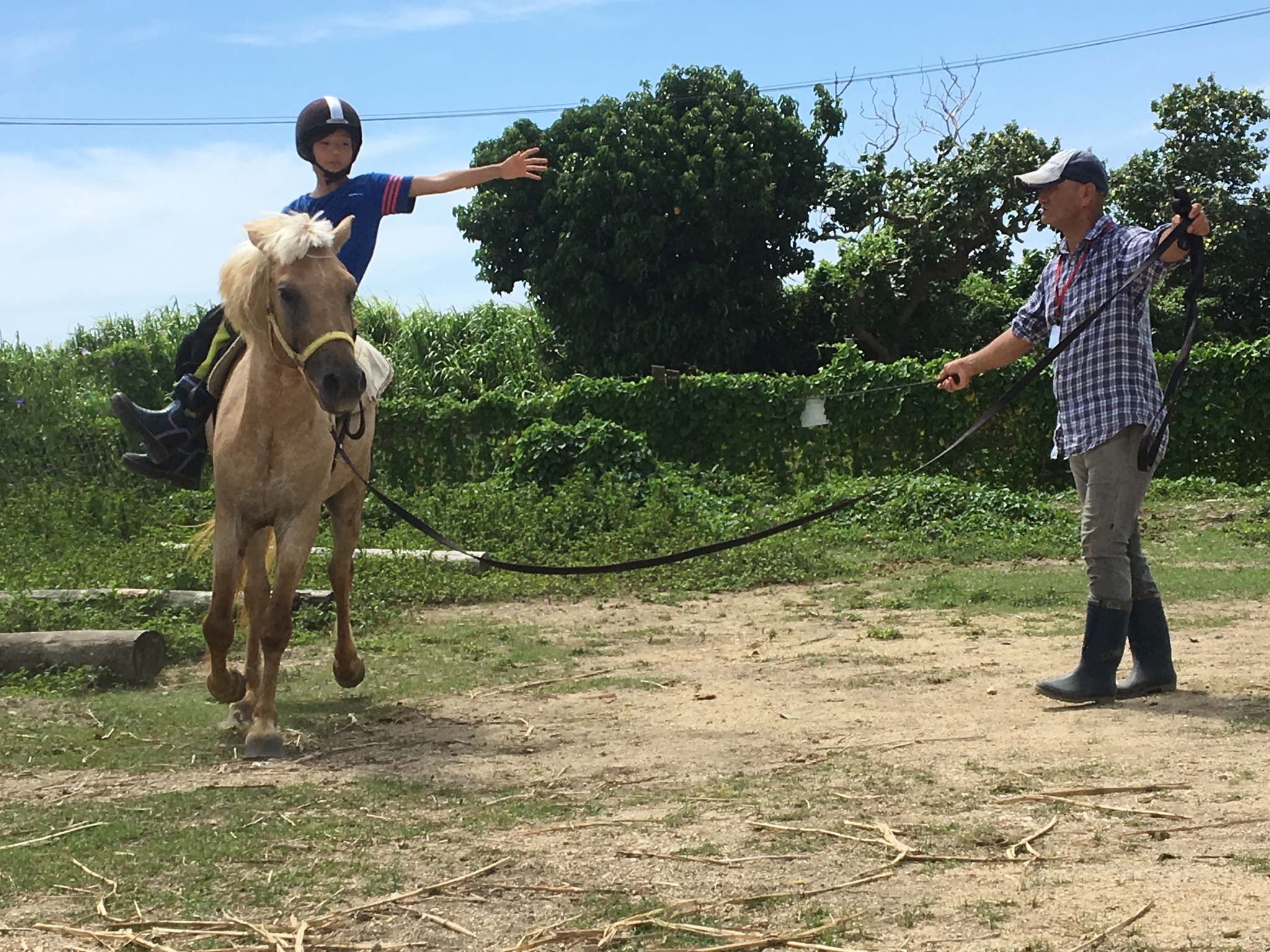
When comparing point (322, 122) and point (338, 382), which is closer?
point (338, 382)

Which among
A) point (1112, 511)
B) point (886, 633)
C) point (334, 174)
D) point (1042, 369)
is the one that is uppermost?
point (334, 174)

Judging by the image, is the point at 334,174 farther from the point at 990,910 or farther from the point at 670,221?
the point at 670,221

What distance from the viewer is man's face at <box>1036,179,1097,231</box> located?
566 centimetres

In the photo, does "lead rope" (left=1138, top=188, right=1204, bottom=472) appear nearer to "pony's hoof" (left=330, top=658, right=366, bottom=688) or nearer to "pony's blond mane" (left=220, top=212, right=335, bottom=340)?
"pony's blond mane" (left=220, top=212, right=335, bottom=340)

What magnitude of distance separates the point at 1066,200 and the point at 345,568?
13.7 feet

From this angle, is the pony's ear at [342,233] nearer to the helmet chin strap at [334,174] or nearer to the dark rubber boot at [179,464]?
the helmet chin strap at [334,174]

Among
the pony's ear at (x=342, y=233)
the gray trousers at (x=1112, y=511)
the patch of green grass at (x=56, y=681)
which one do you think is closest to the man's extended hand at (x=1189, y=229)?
the gray trousers at (x=1112, y=511)

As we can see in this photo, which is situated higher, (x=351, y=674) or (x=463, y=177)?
(x=463, y=177)

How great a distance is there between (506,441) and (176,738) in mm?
11513

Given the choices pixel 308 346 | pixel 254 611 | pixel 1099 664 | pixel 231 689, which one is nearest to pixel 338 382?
pixel 308 346

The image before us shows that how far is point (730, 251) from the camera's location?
27.4 meters

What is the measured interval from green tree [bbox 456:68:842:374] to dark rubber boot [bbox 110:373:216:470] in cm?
2065

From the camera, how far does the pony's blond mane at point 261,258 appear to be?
17.0 feet

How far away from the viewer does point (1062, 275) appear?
5875mm
